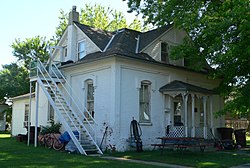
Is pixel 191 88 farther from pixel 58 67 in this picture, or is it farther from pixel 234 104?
pixel 58 67

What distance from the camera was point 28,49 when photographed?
4322 cm

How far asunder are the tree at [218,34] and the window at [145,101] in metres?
2.81

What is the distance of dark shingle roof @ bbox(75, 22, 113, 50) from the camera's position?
1847cm

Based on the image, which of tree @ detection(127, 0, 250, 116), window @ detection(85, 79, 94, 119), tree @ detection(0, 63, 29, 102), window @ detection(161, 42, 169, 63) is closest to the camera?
tree @ detection(127, 0, 250, 116)

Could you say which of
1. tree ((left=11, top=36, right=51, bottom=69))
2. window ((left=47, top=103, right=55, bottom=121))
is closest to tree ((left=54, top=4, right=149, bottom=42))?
tree ((left=11, top=36, right=51, bottom=69))

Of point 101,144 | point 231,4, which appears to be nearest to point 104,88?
point 101,144

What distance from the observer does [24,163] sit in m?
10.7

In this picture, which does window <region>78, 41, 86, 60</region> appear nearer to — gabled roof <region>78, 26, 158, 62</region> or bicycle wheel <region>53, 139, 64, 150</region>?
gabled roof <region>78, 26, 158, 62</region>

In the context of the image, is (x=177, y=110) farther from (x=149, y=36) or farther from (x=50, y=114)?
(x=50, y=114)

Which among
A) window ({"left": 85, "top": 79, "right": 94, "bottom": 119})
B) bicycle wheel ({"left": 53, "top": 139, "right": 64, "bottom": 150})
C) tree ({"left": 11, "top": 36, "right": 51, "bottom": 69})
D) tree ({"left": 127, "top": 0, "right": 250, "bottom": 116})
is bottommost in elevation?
bicycle wheel ({"left": 53, "top": 139, "right": 64, "bottom": 150})

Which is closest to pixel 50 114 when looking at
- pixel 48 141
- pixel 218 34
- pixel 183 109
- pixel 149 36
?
pixel 48 141

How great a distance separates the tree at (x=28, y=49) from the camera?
42.7 metres

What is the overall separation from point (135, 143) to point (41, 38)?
32.3 metres

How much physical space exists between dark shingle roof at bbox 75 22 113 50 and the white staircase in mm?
2880
